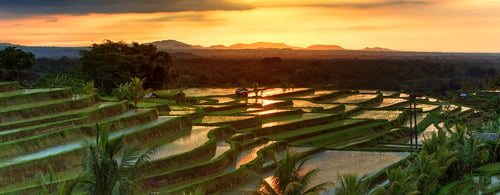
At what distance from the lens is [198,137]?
2297 centimetres

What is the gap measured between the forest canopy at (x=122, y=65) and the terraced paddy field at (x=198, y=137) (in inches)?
275

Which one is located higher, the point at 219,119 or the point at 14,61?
the point at 14,61

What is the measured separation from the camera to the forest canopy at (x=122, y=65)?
135ft

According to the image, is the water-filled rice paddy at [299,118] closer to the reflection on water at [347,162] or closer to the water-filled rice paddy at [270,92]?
the reflection on water at [347,162]

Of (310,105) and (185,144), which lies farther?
(310,105)

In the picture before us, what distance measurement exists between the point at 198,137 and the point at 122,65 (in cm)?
2066

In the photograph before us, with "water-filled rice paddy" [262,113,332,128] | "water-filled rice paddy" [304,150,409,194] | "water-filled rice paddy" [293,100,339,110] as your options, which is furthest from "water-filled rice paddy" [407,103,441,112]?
"water-filled rice paddy" [304,150,409,194]

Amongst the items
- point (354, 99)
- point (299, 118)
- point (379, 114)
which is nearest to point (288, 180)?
point (299, 118)

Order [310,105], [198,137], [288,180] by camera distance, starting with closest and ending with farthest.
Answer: [288,180] < [198,137] < [310,105]

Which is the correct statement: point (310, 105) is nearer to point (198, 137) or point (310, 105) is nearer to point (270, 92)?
point (270, 92)

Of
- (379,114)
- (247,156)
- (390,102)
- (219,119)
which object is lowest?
(390,102)

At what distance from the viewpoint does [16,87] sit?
76.5ft

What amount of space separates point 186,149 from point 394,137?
1344cm

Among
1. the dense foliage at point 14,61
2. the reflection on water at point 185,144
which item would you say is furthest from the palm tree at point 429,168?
the dense foliage at point 14,61
